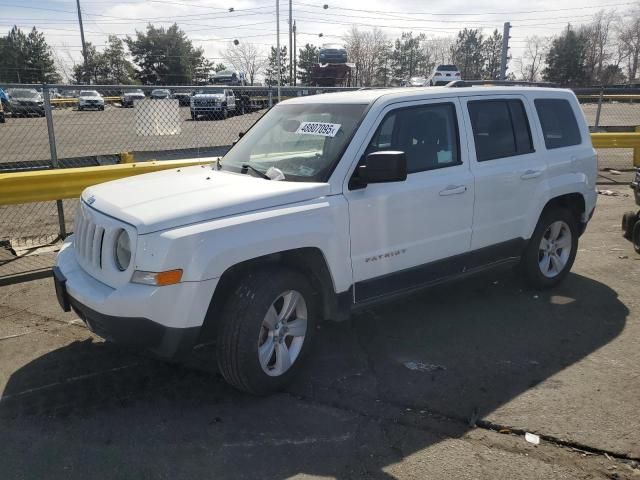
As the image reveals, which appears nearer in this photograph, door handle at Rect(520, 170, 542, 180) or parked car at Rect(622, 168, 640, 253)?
door handle at Rect(520, 170, 542, 180)

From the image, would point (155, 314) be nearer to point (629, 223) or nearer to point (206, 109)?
point (629, 223)

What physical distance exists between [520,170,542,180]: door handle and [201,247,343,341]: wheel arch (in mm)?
2232

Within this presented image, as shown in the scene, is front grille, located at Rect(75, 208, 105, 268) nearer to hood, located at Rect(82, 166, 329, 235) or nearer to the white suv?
the white suv

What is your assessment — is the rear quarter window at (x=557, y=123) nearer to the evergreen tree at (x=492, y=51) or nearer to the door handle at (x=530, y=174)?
the door handle at (x=530, y=174)

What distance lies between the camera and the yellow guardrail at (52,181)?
18.9 ft

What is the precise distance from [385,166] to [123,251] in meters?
1.70

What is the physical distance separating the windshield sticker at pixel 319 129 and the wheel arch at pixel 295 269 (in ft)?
3.13

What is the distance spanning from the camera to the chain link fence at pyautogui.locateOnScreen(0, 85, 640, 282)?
6.71m

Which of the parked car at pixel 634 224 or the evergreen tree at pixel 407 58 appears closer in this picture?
the parked car at pixel 634 224

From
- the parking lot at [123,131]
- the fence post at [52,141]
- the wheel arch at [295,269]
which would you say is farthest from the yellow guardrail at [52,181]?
the wheel arch at [295,269]

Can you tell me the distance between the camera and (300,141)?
4.12m

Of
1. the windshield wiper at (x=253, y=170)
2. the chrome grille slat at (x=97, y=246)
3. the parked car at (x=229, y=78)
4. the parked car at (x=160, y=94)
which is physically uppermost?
the parked car at (x=229, y=78)

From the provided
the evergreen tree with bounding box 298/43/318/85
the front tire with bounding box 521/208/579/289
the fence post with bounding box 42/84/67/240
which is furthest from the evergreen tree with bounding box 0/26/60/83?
the front tire with bounding box 521/208/579/289

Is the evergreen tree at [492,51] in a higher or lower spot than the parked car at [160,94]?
higher
